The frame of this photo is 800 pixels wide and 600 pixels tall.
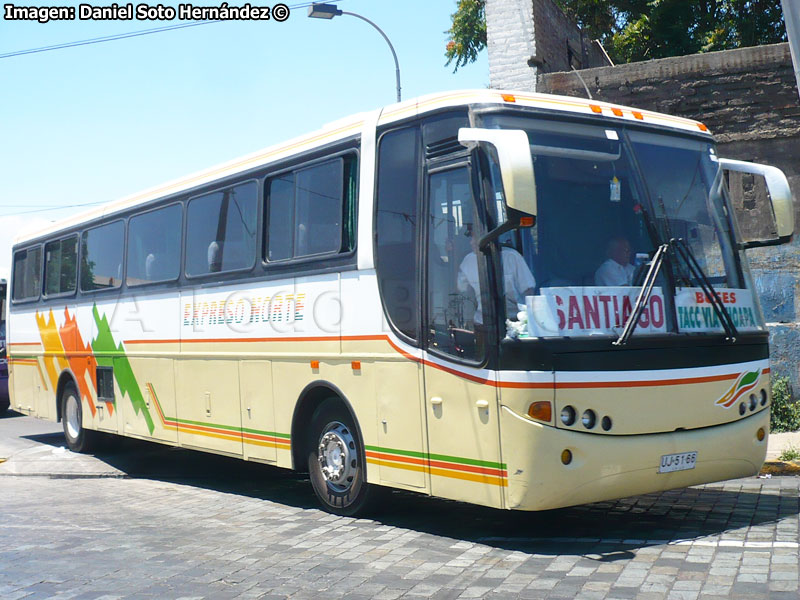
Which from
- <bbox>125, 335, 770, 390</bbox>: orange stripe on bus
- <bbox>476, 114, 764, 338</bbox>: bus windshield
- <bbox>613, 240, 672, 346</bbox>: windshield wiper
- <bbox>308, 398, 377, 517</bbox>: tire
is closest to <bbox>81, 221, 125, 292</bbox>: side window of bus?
<bbox>308, 398, 377, 517</bbox>: tire

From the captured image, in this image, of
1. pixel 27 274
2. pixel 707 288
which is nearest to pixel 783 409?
pixel 707 288

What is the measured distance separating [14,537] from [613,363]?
5.06 metres

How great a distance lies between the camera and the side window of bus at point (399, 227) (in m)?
7.64

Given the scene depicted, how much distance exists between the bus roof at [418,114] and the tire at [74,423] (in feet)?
13.1

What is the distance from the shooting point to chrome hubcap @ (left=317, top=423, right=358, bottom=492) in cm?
846

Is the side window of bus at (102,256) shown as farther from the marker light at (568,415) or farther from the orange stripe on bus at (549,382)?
the marker light at (568,415)

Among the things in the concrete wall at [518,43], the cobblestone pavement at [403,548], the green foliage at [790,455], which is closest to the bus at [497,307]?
the cobblestone pavement at [403,548]

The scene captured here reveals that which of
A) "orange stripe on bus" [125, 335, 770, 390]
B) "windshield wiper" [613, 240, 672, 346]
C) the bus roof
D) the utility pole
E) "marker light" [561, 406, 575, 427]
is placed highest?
the utility pole

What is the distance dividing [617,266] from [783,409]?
23.1 ft

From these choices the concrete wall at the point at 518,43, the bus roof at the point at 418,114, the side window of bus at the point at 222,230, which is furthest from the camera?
the concrete wall at the point at 518,43

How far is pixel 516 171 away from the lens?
6332mm

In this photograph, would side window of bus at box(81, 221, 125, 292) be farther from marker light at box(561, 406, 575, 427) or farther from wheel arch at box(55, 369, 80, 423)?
marker light at box(561, 406, 575, 427)

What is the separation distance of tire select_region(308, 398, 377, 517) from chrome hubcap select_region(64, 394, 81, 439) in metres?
6.42

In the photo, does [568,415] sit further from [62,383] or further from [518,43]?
[518,43]
